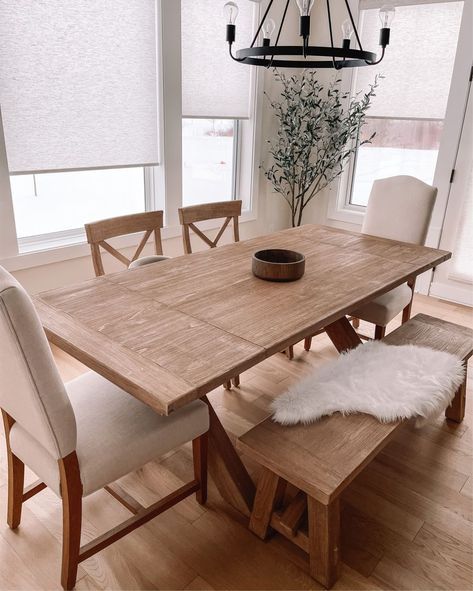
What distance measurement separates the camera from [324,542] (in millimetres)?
1381

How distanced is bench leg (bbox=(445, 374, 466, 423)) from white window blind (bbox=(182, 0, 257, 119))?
2.47 meters

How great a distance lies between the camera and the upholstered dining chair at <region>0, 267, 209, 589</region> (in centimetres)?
108

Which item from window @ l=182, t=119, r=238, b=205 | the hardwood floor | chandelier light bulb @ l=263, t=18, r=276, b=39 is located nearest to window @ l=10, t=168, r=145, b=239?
window @ l=182, t=119, r=238, b=205

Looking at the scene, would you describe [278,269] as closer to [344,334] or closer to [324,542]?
[344,334]

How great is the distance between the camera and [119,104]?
284cm

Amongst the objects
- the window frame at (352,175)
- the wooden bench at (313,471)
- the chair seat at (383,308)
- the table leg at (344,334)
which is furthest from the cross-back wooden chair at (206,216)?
the window frame at (352,175)

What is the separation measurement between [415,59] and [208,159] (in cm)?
172

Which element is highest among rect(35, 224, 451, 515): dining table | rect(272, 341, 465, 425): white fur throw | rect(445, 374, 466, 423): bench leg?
rect(35, 224, 451, 515): dining table

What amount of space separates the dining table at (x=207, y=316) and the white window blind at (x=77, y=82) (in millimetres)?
1117

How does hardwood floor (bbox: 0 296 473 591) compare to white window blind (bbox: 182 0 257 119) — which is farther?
white window blind (bbox: 182 0 257 119)

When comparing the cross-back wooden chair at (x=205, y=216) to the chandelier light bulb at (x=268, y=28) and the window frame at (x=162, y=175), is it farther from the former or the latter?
the chandelier light bulb at (x=268, y=28)

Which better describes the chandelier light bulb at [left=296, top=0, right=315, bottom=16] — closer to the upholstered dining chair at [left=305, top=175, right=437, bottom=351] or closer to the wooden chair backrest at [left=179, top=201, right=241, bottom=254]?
the wooden chair backrest at [left=179, top=201, right=241, bottom=254]

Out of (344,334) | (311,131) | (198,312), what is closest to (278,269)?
(198,312)

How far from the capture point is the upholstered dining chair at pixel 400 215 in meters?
2.52
